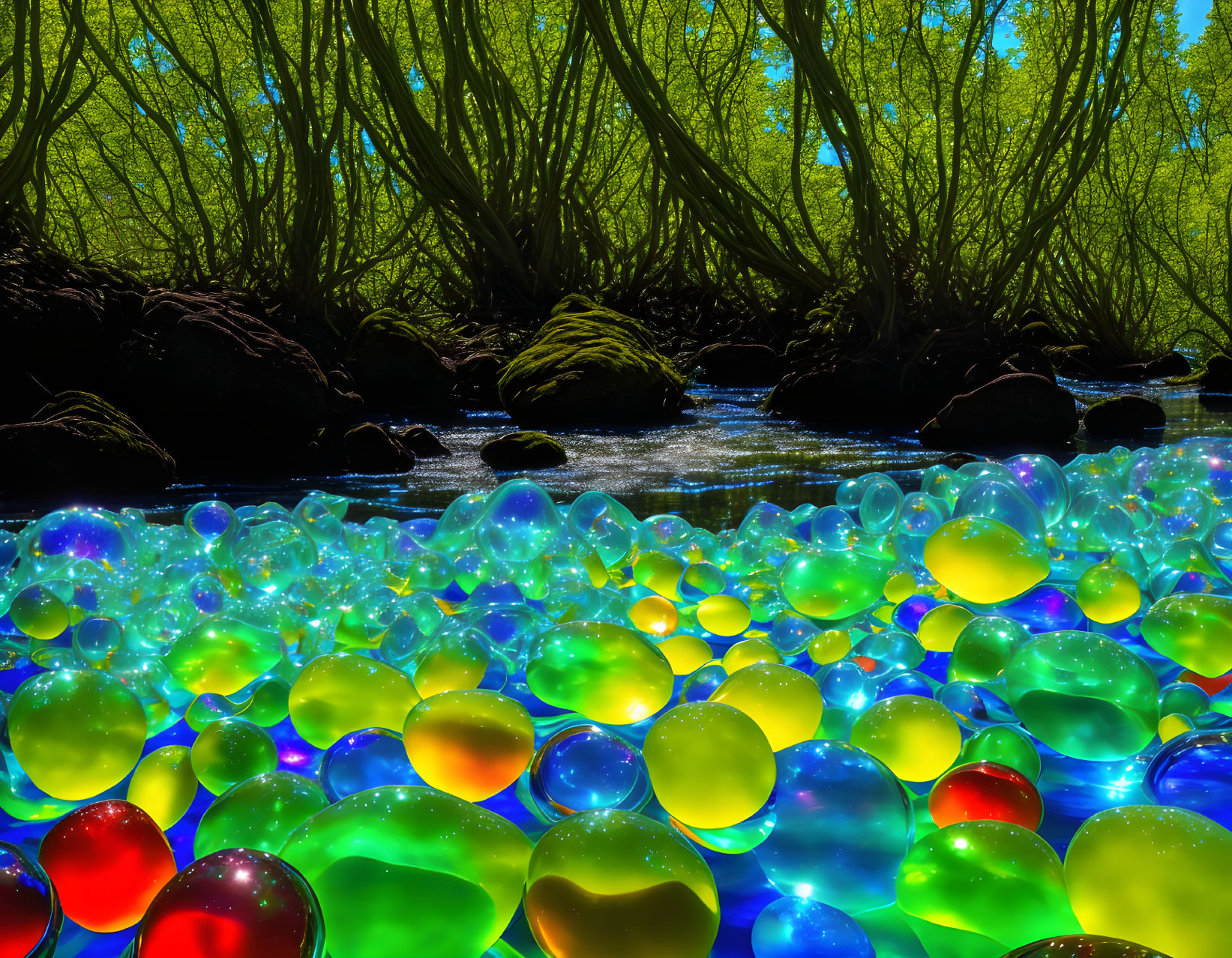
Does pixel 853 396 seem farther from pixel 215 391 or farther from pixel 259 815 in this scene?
pixel 259 815

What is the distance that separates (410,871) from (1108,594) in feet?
2.58

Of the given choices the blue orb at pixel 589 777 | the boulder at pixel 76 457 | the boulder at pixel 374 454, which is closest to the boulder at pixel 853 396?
the boulder at pixel 374 454

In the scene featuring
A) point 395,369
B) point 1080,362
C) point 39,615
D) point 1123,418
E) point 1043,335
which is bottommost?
point 39,615

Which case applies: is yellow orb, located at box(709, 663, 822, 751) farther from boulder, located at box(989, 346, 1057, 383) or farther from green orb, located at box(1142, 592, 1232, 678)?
boulder, located at box(989, 346, 1057, 383)

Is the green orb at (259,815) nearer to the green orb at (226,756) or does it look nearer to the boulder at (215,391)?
the green orb at (226,756)

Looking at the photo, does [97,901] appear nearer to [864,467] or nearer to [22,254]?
[864,467]

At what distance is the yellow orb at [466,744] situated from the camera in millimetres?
524

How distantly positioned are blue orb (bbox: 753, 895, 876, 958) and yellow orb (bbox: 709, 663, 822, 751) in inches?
6.2

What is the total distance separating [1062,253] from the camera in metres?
4.90

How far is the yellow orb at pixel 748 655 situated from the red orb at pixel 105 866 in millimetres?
455

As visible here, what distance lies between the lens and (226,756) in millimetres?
576

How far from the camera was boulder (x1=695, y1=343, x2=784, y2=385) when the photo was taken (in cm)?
448

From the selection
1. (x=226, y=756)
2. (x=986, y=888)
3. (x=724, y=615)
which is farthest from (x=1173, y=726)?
(x=226, y=756)

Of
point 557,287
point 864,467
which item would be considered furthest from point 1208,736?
point 557,287
